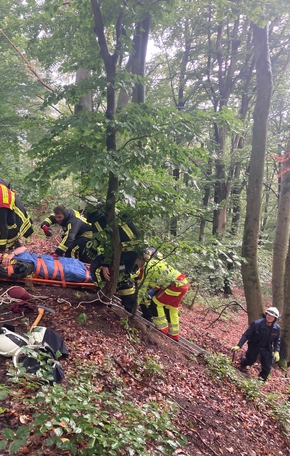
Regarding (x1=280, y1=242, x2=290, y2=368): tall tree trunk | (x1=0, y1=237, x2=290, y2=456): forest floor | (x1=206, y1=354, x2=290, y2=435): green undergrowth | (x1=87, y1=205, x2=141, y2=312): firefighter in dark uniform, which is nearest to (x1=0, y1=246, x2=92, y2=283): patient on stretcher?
(x1=0, y1=237, x2=290, y2=456): forest floor

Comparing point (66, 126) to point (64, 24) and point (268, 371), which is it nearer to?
point (64, 24)

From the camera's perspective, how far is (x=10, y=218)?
5.17 meters

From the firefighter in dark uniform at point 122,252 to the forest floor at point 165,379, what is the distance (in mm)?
410

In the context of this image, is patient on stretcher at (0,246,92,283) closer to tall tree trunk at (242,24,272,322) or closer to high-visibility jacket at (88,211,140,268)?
high-visibility jacket at (88,211,140,268)

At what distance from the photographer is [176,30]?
42.8 ft

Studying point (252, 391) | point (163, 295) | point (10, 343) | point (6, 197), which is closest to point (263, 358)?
point (252, 391)

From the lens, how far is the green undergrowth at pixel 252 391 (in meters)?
4.69

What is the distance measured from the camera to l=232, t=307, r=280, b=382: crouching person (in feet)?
20.9

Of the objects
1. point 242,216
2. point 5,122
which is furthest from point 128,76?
point 242,216

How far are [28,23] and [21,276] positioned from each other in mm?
5207

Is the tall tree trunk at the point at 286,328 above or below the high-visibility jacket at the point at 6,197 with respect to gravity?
below

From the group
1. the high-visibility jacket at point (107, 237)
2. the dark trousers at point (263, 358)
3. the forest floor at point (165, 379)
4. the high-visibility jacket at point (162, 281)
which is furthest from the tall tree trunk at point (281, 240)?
the high-visibility jacket at point (107, 237)

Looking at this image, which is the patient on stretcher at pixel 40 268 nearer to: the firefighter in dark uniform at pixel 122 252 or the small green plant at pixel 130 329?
the firefighter in dark uniform at pixel 122 252

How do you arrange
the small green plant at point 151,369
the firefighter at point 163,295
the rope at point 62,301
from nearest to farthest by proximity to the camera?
the small green plant at point 151,369 → the rope at point 62,301 → the firefighter at point 163,295
